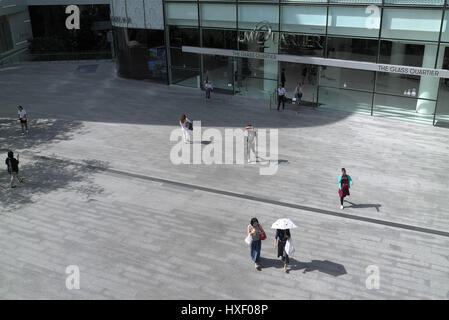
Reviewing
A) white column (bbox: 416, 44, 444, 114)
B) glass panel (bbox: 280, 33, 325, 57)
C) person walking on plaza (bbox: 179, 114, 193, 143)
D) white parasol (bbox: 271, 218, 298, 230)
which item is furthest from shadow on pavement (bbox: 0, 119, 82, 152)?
white column (bbox: 416, 44, 444, 114)

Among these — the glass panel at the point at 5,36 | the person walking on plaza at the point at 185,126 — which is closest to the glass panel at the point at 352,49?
the person walking on plaza at the point at 185,126

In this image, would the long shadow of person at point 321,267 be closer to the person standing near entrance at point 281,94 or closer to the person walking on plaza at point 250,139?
the person walking on plaza at point 250,139

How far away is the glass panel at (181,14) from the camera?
26.1m

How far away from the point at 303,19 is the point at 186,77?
877 centimetres

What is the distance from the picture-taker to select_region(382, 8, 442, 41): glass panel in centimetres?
1953

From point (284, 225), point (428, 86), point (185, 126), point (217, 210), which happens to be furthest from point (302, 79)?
point (284, 225)

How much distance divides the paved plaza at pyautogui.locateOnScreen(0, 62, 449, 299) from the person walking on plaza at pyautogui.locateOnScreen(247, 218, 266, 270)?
348 millimetres

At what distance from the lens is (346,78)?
23047 mm

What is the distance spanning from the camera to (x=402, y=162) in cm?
1708

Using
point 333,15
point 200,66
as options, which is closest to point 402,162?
point 333,15

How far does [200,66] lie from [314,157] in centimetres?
1240
